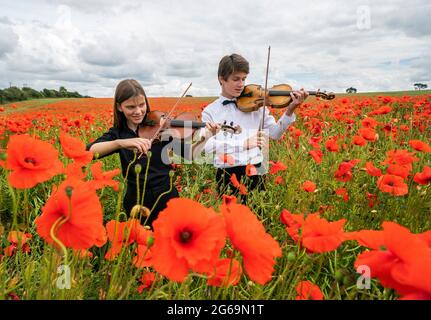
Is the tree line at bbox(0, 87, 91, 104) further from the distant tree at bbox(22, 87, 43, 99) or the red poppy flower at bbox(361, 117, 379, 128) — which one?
the red poppy flower at bbox(361, 117, 379, 128)

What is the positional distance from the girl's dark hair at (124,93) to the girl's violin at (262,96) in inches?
35.4

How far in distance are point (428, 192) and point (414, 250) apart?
172 cm

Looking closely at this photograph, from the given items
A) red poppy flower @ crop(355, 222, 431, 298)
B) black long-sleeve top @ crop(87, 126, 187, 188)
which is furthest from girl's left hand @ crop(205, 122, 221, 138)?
red poppy flower @ crop(355, 222, 431, 298)

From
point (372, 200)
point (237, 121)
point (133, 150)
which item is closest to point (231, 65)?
point (237, 121)

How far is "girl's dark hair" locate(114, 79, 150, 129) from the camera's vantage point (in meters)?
2.26

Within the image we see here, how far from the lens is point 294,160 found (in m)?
2.57

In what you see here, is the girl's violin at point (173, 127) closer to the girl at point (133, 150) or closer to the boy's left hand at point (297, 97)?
the girl at point (133, 150)

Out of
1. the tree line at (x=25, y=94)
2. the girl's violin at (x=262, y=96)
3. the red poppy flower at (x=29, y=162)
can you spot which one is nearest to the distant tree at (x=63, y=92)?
the tree line at (x=25, y=94)

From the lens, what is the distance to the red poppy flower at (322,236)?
0.85 metres

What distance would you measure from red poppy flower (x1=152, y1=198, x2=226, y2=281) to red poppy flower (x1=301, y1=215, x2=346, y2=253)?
0.26 metres

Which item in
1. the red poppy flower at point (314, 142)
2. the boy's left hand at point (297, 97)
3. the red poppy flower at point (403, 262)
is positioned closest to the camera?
the red poppy flower at point (403, 262)

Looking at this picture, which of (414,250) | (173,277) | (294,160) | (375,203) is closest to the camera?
(414,250)

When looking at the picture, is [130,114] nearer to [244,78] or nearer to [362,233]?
[244,78]

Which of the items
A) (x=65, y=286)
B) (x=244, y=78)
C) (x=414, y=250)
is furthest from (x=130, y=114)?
(x=414, y=250)
